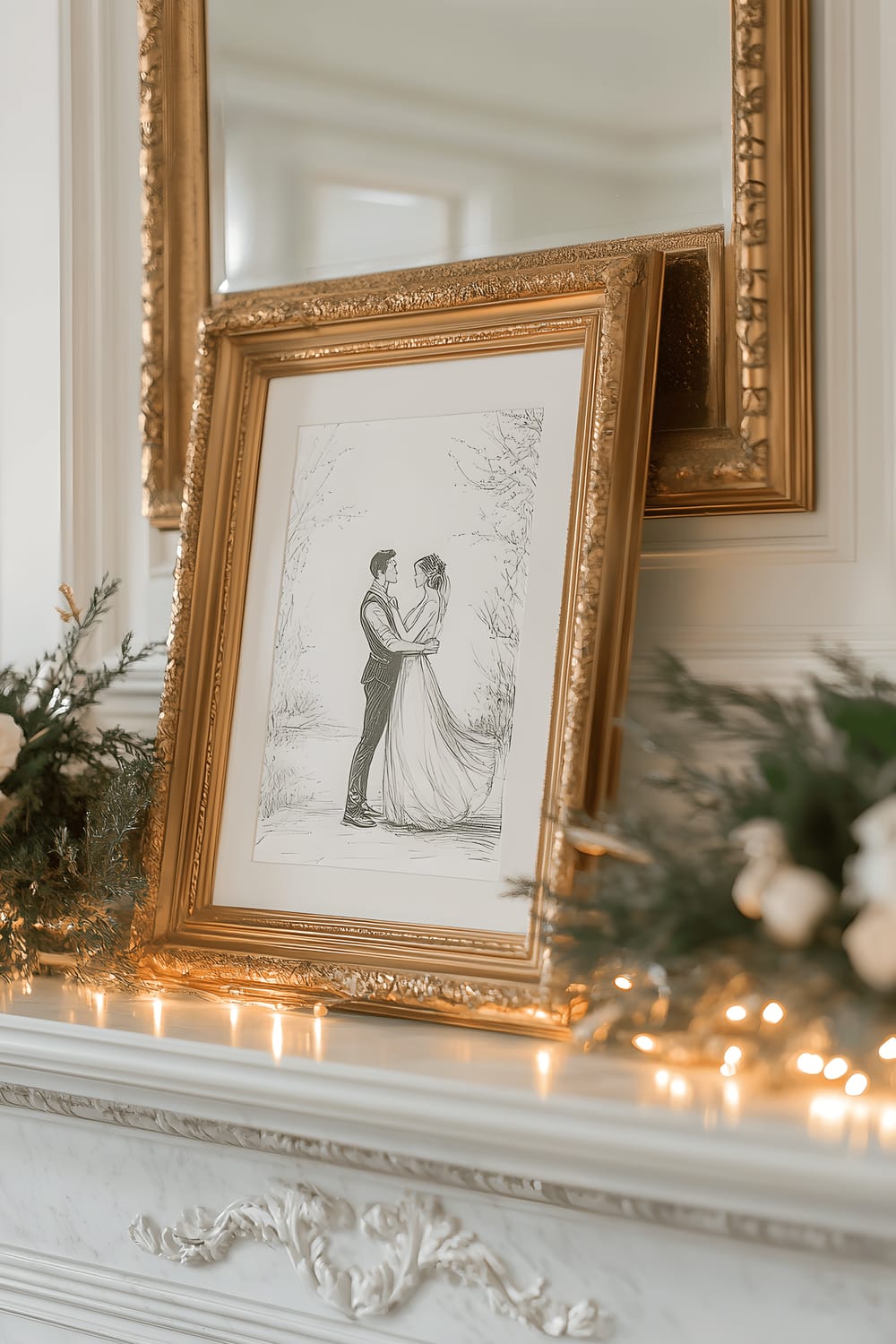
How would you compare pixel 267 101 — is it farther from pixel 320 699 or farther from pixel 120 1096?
pixel 120 1096

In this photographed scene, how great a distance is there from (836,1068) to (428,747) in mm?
475

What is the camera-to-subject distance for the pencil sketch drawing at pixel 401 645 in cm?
117

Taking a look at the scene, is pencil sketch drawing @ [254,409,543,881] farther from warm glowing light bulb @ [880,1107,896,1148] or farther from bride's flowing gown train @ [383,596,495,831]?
warm glowing light bulb @ [880,1107,896,1148]

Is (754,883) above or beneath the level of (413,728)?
beneath

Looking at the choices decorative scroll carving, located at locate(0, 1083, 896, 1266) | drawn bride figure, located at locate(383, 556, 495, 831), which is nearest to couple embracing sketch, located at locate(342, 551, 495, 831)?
drawn bride figure, located at locate(383, 556, 495, 831)

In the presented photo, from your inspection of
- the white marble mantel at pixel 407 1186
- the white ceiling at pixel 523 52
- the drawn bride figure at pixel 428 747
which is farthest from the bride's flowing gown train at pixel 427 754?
the white ceiling at pixel 523 52

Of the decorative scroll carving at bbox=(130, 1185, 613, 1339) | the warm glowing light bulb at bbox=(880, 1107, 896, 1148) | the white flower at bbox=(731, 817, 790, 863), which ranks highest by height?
the white flower at bbox=(731, 817, 790, 863)

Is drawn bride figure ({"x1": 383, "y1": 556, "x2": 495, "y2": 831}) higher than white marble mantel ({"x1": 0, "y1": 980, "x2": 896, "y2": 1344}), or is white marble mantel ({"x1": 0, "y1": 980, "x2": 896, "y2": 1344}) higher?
drawn bride figure ({"x1": 383, "y1": 556, "x2": 495, "y2": 831})

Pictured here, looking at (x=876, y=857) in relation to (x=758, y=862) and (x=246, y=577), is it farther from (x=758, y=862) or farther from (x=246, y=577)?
(x=246, y=577)

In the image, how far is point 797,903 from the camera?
2.68 feet

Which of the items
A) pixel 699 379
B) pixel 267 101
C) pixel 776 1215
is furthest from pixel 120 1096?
pixel 267 101

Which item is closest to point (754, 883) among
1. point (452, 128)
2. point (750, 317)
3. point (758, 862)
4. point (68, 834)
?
point (758, 862)

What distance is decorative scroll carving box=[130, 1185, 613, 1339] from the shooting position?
96cm

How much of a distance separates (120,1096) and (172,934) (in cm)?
19
